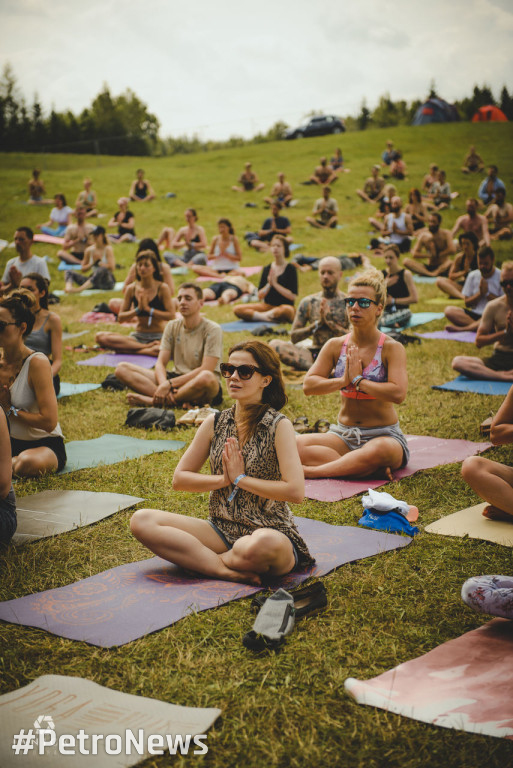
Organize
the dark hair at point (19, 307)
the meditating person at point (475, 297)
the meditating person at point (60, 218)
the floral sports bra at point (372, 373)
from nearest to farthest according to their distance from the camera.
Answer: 1. the dark hair at point (19, 307)
2. the floral sports bra at point (372, 373)
3. the meditating person at point (475, 297)
4. the meditating person at point (60, 218)

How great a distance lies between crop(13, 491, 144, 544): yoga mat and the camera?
13.8 ft

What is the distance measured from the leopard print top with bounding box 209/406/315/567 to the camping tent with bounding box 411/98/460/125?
41.4 m

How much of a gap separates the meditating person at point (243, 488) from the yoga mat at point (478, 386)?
4080 millimetres

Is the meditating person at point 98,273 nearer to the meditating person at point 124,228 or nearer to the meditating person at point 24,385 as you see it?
the meditating person at point 124,228

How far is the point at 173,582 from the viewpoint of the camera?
11.4 feet

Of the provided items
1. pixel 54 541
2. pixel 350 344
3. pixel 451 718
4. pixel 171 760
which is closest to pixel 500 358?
pixel 350 344

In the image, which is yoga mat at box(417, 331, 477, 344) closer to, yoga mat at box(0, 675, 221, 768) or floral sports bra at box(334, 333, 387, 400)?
floral sports bra at box(334, 333, 387, 400)

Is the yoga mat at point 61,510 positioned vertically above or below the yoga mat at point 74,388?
below

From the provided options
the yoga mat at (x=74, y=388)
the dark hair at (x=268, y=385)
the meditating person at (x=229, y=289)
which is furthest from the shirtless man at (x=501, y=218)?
the dark hair at (x=268, y=385)

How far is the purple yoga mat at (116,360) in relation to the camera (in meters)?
8.84

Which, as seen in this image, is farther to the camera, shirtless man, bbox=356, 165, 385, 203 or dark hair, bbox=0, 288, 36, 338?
shirtless man, bbox=356, 165, 385, 203

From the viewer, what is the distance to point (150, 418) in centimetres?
656

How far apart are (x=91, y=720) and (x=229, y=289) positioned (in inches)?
425

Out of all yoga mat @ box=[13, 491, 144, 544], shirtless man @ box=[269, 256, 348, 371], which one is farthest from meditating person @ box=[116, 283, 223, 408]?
yoga mat @ box=[13, 491, 144, 544]
